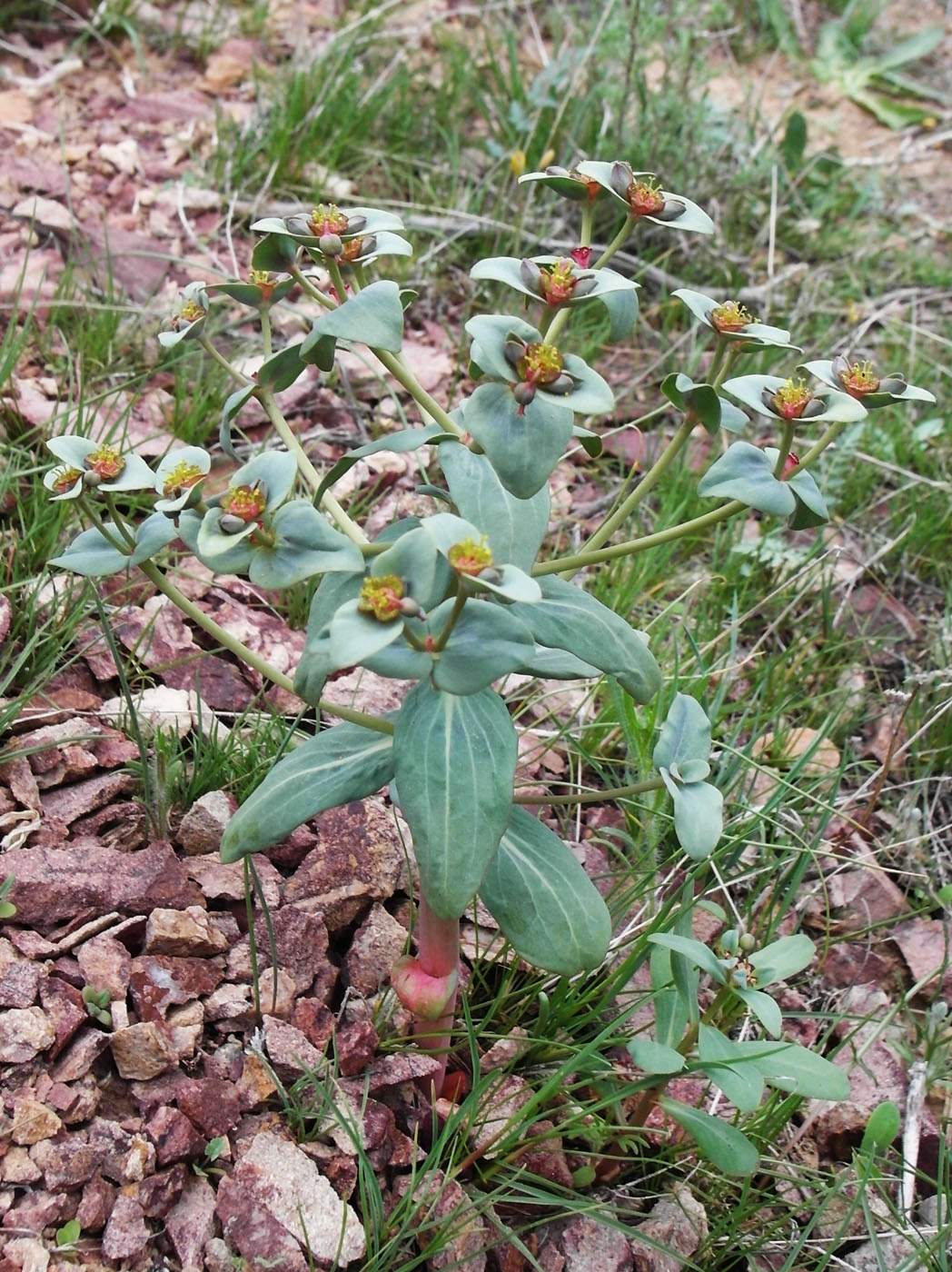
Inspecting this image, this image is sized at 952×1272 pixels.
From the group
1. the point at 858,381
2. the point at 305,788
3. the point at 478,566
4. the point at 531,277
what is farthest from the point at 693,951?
the point at 531,277

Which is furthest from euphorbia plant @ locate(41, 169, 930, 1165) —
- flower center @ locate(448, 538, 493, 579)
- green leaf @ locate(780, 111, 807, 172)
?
green leaf @ locate(780, 111, 807, 172)

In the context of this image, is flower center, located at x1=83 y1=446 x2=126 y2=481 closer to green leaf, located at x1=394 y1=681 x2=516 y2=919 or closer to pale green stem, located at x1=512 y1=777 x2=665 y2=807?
green leaf, located at x1=394 y1=681 x2=516 y2=919

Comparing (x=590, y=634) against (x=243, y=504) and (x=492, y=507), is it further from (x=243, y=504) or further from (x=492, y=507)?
(x=243, y=504)

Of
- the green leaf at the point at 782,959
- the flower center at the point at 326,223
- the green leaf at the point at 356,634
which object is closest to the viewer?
the green leaf at the point at 356,634

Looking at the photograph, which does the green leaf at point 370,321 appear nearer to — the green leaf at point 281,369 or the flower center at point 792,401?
the green leaf at point 281,369

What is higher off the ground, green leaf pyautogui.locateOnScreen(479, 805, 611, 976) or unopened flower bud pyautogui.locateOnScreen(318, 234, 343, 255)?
unopened flower bud pyautogui.locateOnScreen(318, 234, 343, 255)

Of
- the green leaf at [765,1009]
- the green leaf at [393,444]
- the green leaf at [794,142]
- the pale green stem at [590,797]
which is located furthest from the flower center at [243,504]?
the green leaf at [794,142]
